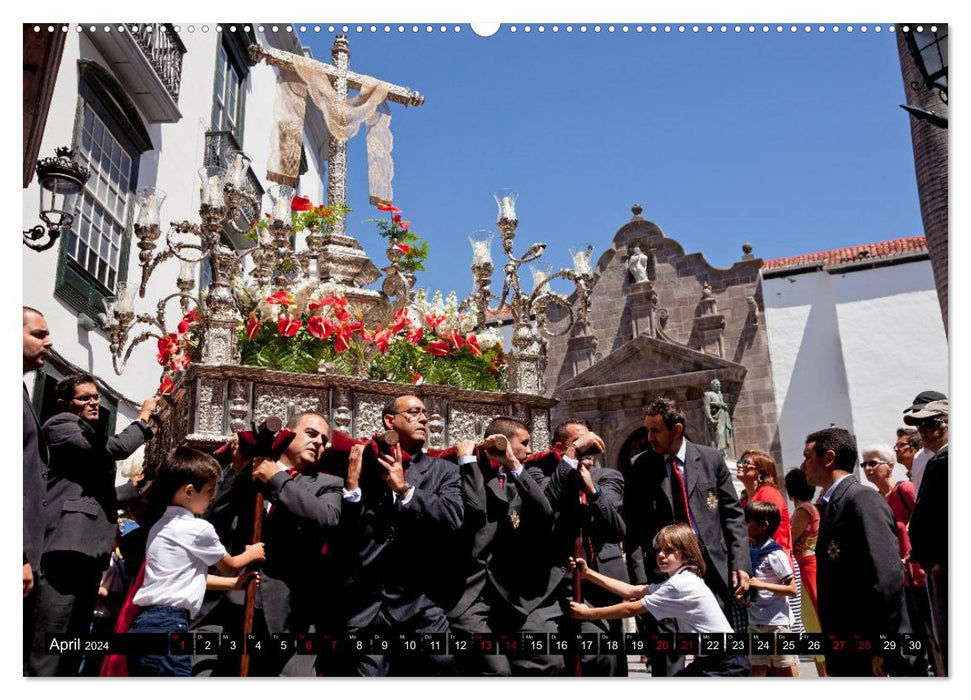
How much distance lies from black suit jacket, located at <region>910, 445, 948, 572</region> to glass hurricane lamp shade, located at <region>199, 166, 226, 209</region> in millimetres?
4521

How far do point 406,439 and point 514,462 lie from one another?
50cm

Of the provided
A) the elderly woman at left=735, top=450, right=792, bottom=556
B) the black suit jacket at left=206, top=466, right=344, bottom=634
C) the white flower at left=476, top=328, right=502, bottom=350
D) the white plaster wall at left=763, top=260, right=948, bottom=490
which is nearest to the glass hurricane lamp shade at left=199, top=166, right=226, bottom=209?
the white flower at left=476, top=328, right=502, bottom=350

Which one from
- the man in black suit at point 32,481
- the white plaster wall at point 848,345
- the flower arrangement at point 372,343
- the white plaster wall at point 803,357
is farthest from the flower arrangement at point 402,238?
the white plaster wall at point 803,357

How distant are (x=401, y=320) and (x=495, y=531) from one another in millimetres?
2344

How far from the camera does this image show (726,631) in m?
3.27

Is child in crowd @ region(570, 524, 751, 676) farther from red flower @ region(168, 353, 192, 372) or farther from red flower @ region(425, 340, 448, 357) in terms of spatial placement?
red flower @ region(168, 353, 192, 372)

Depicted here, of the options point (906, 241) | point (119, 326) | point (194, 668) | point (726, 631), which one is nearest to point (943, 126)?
point (726, 631)

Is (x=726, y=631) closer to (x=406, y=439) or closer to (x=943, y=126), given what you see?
(x=406, y=439)

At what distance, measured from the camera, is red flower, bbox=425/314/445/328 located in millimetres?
5859

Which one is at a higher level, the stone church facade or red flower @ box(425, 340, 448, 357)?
the stone church facade

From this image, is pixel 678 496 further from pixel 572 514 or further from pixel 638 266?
pixel 638 266

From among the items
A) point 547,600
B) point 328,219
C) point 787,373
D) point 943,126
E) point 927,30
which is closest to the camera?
point 927,30

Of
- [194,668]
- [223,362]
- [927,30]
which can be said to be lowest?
[194,668]

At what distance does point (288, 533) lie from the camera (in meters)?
3.52
